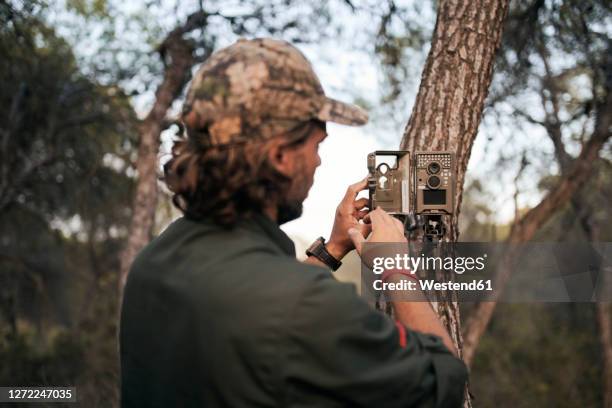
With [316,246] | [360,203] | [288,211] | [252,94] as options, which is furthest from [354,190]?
[252,94]

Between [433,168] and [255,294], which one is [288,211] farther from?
[433,168]

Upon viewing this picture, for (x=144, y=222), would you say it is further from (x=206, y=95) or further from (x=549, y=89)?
(x=206, y=95)

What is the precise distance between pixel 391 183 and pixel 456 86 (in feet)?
3.55

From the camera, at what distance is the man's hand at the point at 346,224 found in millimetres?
2396

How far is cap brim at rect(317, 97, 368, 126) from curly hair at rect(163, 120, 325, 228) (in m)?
0.07

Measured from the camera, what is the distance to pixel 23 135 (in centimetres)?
1109

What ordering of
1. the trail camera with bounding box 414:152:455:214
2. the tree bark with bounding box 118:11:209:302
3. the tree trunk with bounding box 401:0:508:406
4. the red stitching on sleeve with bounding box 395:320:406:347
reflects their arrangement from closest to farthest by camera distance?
the red stitching on sleeve with bounding box 395:320:406:347 → the trail camera with bounding box 414:152:455:214 → the tree trunk with bounding box 401:0:508:406 → the tree bark with bounding box 118:11:209:302

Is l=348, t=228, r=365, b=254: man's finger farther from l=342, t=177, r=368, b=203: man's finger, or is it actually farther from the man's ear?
the man's ear

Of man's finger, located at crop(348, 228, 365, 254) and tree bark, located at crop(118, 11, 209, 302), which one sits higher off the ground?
tree bark, located at crop(118, 11, 209, 302)

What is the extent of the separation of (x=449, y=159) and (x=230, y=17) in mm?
5496

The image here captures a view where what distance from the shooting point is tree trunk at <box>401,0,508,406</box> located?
3.38 metres

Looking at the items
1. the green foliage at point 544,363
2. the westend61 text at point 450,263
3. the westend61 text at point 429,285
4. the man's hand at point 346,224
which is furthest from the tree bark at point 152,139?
the green foliage at point 544,363

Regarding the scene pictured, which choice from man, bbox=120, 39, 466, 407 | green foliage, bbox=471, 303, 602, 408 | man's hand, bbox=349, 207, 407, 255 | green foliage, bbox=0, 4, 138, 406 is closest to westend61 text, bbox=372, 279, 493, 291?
man, bbox=120, 39, 466, 407

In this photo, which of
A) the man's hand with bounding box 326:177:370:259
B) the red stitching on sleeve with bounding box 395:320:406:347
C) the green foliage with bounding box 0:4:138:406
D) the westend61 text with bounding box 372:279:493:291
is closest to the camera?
the red stitching on sleeve with bounding box 395:320:406:347
